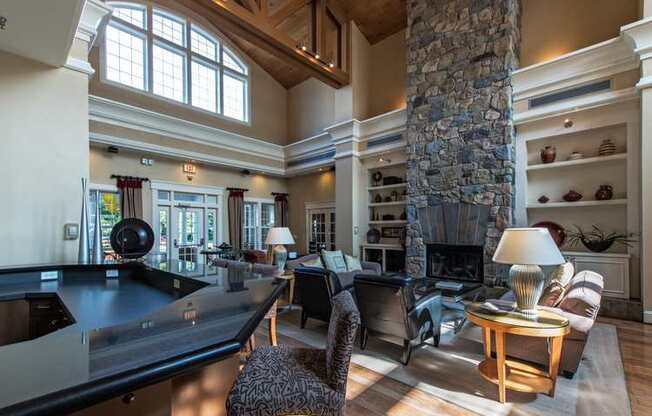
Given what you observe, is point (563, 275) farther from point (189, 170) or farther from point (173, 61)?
point (173, 61)

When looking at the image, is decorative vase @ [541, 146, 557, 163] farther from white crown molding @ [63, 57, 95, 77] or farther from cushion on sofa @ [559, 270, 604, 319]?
white crown molding @ [63, 57, 95, 77]

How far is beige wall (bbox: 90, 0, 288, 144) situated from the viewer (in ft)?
22.2

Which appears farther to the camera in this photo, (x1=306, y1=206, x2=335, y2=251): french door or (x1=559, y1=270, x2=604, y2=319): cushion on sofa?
(x1=306, y1=206, x2=335, y2=251): french door

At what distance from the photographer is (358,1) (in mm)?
7352

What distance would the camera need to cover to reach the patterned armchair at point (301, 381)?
1.27m

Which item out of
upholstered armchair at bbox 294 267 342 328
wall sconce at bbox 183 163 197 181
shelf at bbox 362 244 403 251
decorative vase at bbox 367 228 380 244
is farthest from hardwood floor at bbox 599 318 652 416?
wall sconce at bbox 183 163 197 181

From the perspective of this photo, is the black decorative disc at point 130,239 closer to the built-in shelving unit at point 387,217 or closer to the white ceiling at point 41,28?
the white ceiling at point 41,28

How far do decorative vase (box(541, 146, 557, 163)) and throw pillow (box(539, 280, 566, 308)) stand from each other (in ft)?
10.2

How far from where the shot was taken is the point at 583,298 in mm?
2635

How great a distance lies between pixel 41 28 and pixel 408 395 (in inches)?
172

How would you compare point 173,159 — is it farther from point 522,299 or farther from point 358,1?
point 522,299

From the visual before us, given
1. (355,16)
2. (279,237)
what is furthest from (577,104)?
(355,16)

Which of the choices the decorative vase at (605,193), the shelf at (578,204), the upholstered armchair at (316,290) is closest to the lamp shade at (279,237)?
the upholstered armchair at (316,290)

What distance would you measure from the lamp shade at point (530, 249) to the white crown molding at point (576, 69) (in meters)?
4.00
